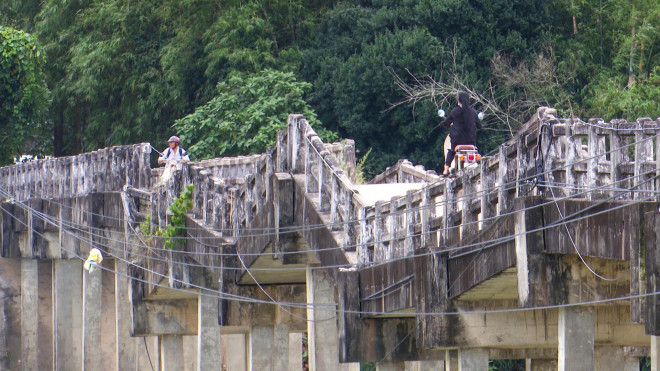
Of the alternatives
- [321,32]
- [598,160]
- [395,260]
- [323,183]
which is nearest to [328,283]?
[323,183]

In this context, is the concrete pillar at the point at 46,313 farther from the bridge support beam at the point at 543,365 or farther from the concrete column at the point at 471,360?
the concrete column at the point at 471,360

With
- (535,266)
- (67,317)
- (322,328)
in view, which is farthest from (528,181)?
(67,317)

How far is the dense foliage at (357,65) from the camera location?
40625mm

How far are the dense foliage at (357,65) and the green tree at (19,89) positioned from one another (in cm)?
123

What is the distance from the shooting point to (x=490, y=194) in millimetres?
17688

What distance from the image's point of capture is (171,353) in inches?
1309

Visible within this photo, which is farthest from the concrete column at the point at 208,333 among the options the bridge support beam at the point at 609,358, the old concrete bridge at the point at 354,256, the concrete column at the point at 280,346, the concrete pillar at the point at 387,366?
the bridge support beam at the point at 609,358

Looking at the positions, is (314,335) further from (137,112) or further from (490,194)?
(137,112)

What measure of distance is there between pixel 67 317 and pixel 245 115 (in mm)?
7627

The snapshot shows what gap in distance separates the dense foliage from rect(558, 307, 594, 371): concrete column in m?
19.9

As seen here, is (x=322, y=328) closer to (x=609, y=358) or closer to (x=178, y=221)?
(x=609, y=358)

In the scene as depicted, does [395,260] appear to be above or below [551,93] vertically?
below

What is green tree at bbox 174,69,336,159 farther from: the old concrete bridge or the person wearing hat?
the person wearing hat

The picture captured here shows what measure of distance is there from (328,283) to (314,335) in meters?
0.94
